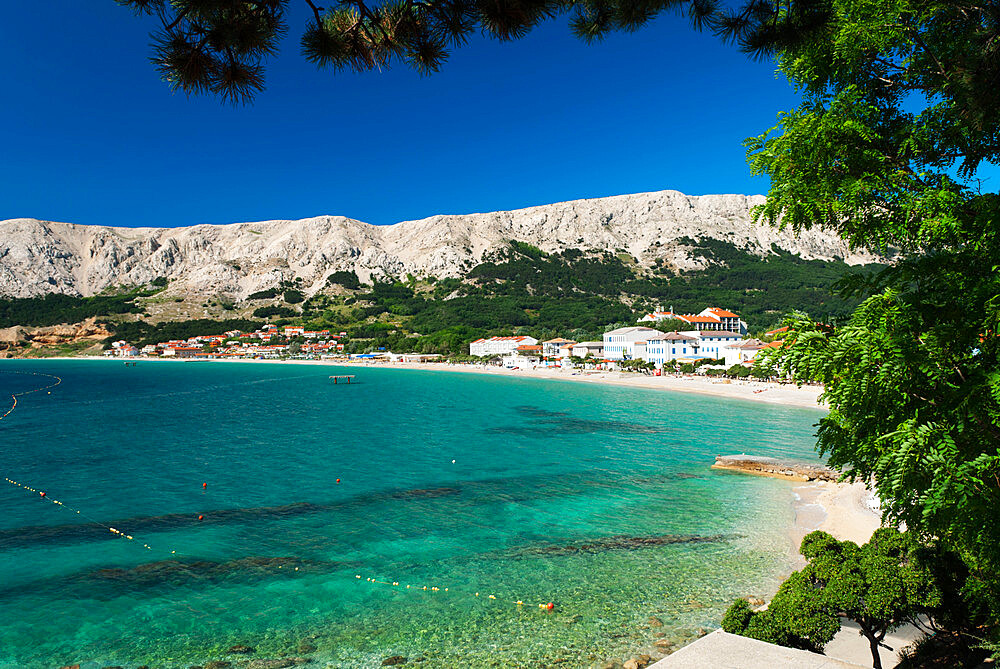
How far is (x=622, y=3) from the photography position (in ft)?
21.0

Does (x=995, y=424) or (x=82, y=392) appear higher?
(x=995, y=424)

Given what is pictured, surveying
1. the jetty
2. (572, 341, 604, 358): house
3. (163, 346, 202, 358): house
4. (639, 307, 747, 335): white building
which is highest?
(639, 307, 747, 335): white building

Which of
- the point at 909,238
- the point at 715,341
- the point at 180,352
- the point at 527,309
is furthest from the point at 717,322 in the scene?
the point at 180,352

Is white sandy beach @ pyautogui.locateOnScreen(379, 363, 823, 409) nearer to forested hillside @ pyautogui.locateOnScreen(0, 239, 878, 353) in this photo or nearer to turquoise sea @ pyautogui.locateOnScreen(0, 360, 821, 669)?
turquoise sea @ pyautogui.locateOnScreen(0, 360, 821, 669)

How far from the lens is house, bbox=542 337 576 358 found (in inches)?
5069

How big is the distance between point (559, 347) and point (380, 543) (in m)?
115

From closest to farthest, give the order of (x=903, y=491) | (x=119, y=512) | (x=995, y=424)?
(x=995, y=424)
(x=903, y=491)
(x=119, y=512)

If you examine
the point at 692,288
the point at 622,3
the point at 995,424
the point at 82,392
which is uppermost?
the point at 692,288

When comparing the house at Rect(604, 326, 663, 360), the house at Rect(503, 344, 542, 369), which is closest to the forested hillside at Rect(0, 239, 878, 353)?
the house at Rect(503, 344, 542, 369)

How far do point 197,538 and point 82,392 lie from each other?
68.9m

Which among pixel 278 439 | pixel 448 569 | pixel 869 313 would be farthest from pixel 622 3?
pixel 278 439

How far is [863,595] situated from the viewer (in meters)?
8.27

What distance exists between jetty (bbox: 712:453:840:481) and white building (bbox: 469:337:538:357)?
342ft

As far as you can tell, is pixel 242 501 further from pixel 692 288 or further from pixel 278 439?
pixel 692 288
